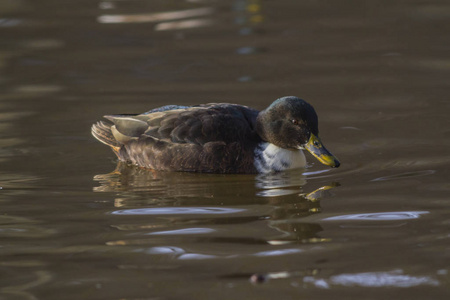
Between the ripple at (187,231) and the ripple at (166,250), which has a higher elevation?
the ripple at (166,250)

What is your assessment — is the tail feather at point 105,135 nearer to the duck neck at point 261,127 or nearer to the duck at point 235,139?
the duck at point 235,139

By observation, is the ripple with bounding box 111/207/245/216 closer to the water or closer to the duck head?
the water

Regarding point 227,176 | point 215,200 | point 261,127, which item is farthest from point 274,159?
point 215,200

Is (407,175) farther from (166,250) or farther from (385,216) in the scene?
(166,250)

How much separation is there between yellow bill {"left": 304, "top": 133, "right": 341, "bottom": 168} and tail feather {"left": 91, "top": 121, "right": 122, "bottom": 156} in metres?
2.16

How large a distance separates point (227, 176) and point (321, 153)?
0.97m

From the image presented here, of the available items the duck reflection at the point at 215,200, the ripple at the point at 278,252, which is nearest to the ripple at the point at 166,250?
the duck reflection at the point at 215,200

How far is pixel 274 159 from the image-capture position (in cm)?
829

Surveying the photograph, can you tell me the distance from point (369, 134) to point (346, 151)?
2.07 feet

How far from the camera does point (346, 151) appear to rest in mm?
8766

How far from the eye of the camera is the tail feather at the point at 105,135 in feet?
29.5

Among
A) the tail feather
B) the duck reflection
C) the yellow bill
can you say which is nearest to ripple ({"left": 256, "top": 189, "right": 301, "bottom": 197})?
the duck reflection

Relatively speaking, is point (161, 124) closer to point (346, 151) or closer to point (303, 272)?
point (346, 151)

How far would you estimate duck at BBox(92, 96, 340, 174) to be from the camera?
8.15 metres
